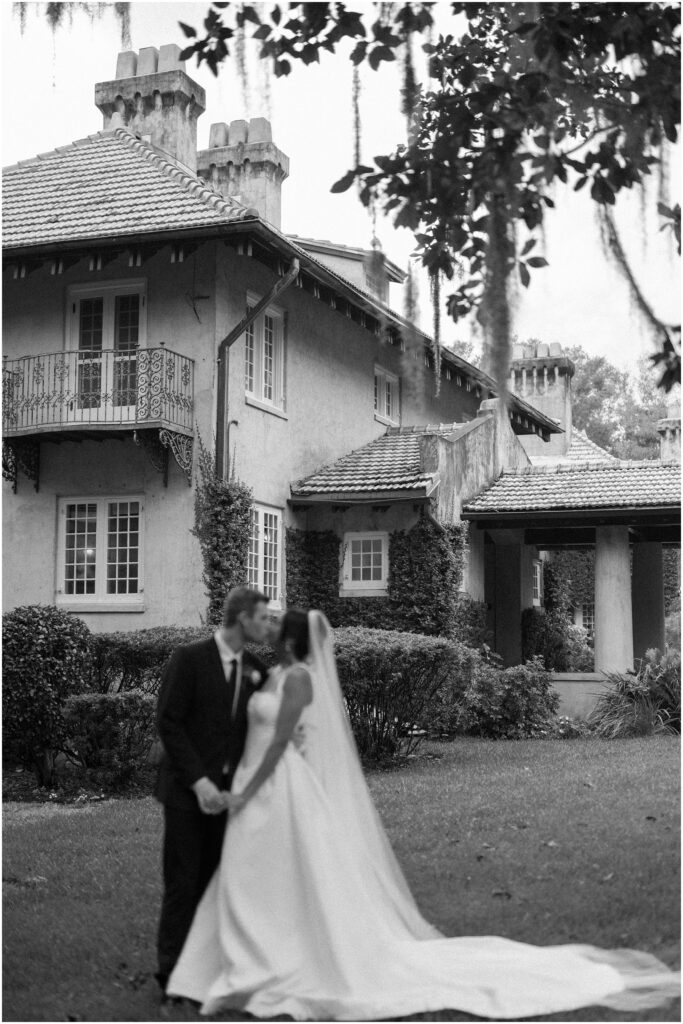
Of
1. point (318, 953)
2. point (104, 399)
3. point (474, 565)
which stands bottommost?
point (318, 953)

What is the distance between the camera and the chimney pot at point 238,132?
84.3ft

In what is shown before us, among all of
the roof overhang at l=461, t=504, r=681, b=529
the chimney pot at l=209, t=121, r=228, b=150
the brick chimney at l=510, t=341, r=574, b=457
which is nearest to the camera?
the roof overhang at l=461, t=504, r=681, b=529

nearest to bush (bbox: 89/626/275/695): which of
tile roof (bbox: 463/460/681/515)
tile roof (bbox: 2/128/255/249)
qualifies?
tile roof (bbox: 2/128/255/249)

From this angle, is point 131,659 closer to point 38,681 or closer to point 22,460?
point 38,681

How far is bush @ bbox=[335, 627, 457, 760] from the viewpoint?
14367mm

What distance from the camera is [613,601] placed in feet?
71.5

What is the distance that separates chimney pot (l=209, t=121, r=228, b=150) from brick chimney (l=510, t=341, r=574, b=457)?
1143cm

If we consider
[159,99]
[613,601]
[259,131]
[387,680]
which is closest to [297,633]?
[387,680]

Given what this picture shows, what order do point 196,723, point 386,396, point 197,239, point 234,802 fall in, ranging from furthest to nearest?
point 386,396 → point 197,239 → point 196,723 → point 234,802

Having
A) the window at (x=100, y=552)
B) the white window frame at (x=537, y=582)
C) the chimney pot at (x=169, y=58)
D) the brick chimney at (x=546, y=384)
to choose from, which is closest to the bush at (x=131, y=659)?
the window at (x=100, y=552)

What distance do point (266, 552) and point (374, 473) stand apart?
257 centimetres

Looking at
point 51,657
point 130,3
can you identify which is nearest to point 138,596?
point 51,657

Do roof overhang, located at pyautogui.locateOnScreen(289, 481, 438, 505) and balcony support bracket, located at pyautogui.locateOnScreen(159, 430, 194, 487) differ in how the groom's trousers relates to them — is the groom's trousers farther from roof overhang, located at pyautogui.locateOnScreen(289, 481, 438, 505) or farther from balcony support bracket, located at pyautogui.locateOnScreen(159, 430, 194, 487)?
roof overhang, located at pyautogui.locateOnScreen(289, 481, 438, 505)

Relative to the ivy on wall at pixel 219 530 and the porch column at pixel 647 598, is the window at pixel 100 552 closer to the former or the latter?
the ivy on wall at pixel 219 530
